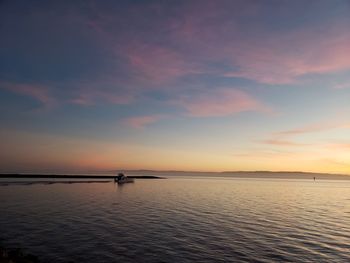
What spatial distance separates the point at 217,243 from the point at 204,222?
10939 millimetres

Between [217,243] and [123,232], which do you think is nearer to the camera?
[217,243]

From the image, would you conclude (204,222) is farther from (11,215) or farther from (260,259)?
(11,215)

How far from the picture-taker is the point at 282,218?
44531 millimetres

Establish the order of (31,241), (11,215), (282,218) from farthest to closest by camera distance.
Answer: (282,218), (11,215), (31,241)

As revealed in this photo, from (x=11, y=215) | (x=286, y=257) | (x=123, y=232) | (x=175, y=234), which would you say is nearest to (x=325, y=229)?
(x=286, y=257)

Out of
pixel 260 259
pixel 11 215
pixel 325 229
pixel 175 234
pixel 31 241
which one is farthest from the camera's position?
pixel 11 215

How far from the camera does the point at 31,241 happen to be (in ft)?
90.1

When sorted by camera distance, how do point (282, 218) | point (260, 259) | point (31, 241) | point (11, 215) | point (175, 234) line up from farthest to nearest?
point (282, 218) → point (11, 215) → point (175, 234) → point (31, 241) → point (260, 259)

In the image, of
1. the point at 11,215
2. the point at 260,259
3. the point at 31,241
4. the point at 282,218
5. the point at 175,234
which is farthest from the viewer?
the point at 282,218

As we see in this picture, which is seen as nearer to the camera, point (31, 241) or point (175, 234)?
point (31, 241)

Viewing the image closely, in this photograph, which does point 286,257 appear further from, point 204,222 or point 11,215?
point 11,215

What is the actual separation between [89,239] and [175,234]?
924cm

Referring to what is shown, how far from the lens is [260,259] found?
23391 mm

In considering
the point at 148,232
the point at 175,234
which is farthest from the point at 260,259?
the point at 148,232
